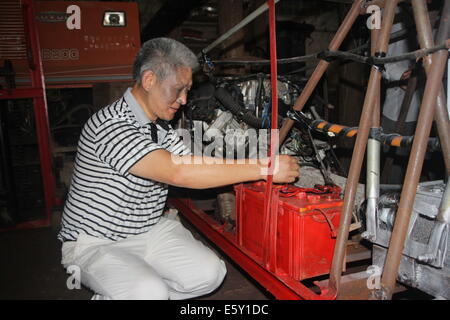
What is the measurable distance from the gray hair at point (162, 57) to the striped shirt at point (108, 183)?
189 mm

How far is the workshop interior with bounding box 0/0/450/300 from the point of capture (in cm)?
148

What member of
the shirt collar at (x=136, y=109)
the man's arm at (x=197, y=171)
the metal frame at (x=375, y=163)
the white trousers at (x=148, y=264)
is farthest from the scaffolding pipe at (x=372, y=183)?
the shirt collar at (x=136, y=109)

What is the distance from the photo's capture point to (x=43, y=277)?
8.61 feet

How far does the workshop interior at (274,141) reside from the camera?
148cm

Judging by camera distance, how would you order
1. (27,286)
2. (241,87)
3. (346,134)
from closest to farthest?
(346,134) → (27,286) → (241,87)

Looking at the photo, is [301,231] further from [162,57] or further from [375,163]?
[162,57]

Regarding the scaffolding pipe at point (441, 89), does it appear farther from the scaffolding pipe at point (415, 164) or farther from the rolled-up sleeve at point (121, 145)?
the rolled-up sleeve at point (121, 145)

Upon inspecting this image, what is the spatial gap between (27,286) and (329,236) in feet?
7.15

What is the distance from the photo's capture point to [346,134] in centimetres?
177

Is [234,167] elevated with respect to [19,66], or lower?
lower

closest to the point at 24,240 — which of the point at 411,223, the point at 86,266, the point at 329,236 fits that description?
the point at 86,266

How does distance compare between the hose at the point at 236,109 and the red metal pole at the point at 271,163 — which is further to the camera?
the hose at the point at 236,109

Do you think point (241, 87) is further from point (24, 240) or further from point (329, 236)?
point (24, 240)

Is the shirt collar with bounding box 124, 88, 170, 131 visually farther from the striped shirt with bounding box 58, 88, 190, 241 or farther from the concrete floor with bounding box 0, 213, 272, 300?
the concrete floor with bounding box 0, 213, 272, 300
